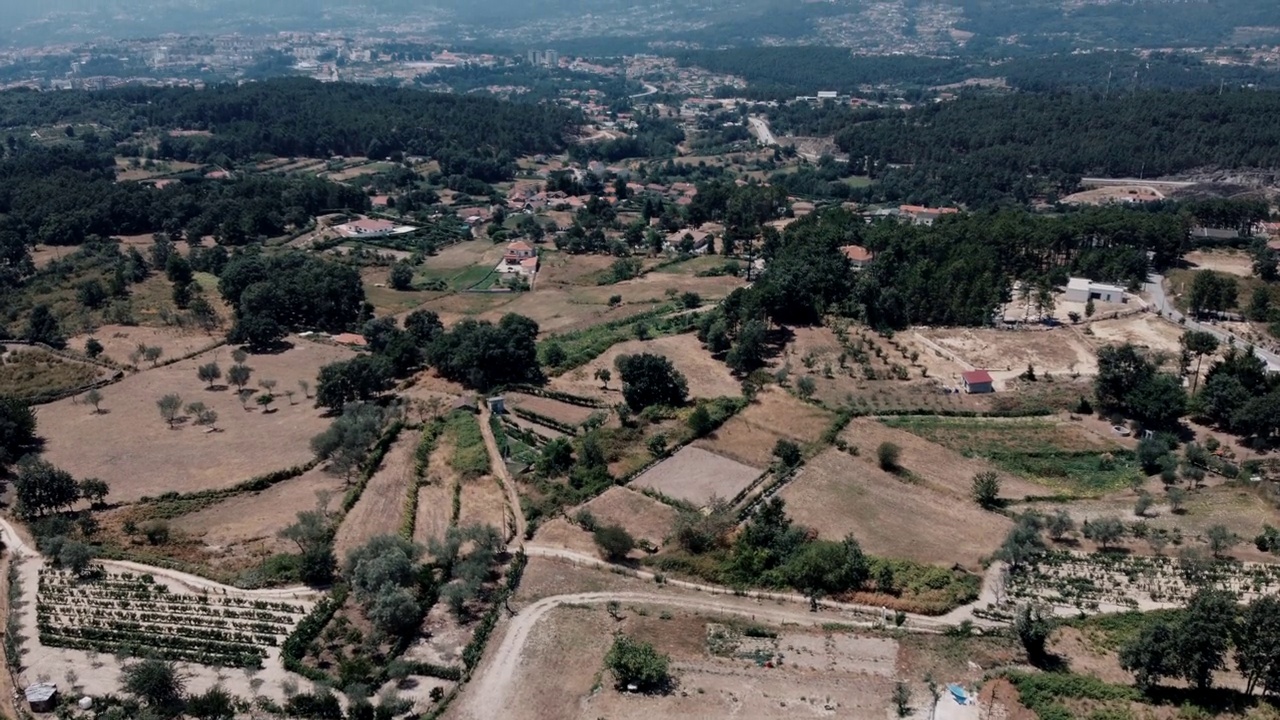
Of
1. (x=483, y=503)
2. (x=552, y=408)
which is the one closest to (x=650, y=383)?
(x=552, y=408)

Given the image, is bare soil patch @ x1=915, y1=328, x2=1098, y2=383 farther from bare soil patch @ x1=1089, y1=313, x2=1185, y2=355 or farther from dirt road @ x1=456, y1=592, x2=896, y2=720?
dirt road @ x1=456, y1=592, x2=896, y2=720

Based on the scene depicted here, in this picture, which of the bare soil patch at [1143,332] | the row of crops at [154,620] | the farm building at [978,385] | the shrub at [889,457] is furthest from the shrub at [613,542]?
the bare soil patch at [1143,332]

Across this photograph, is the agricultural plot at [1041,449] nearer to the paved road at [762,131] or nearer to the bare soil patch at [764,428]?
the bare soil patch at [764,428]

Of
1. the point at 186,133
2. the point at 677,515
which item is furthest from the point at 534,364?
the point at 186,133

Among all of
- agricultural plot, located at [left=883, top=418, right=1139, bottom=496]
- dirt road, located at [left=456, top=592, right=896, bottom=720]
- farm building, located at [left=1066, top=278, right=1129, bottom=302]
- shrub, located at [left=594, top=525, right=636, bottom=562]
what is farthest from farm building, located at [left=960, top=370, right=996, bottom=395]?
shrub, located at [left=594, top=525, right=636, bottom=562]

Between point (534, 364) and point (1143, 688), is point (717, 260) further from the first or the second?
point (1143, 688)
